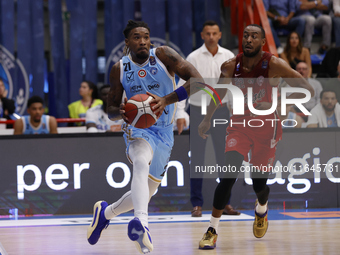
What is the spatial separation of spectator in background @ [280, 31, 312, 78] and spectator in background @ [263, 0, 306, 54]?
1.87ft

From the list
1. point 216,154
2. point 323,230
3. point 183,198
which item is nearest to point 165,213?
point 183,198

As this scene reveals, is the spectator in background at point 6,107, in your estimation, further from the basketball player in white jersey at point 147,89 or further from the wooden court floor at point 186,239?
the basketball player in white jersey at point 147,89

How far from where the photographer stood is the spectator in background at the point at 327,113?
26.3 feet

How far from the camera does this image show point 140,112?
13.8 feet

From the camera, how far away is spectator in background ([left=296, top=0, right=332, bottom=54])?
1034cm

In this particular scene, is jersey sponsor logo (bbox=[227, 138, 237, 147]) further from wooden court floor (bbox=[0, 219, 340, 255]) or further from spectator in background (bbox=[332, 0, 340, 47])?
spectator in background (bbox=[332, 0, 340, 47])

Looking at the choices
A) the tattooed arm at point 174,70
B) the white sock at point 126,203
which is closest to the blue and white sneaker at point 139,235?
the white sock at point 126,203

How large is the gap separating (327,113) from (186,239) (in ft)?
12.5

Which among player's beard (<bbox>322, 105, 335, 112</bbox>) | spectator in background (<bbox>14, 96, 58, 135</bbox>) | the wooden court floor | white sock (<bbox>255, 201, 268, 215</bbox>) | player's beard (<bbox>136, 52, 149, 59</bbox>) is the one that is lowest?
the wooden court floor

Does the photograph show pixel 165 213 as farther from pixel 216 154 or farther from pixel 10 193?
pixel 10 193

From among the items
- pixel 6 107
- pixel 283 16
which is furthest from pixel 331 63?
pixel 6 107

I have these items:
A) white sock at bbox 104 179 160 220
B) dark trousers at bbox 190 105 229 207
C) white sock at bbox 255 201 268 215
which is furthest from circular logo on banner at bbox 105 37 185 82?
white sock at bbox 104 179 160 220

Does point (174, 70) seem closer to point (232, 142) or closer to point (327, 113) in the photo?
point (232, 142)

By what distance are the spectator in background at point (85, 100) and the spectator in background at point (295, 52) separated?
11.1 feet
